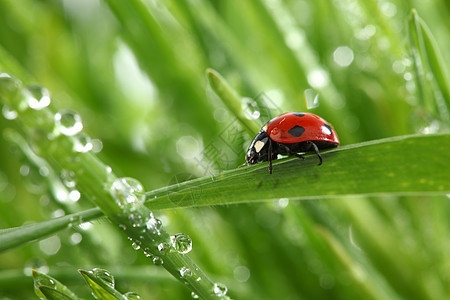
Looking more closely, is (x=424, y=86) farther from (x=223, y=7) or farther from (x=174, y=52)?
(x=223, y=7)

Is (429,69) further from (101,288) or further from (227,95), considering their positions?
(101,288)

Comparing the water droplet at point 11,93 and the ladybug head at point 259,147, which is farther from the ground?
the ladybug head at point 259,147

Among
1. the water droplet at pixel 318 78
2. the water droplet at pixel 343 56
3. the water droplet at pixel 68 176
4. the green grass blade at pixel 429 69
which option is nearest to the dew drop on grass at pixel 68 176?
the water droplet at pixel 68 176

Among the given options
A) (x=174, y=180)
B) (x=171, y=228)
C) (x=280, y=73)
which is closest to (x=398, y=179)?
(x=174, y=180)

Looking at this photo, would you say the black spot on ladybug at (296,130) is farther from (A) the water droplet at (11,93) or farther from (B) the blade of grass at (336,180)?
(A) the water droplet at (11,93)

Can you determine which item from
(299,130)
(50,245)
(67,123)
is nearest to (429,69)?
(299,130)

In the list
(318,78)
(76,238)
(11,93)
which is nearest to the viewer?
(11,93)

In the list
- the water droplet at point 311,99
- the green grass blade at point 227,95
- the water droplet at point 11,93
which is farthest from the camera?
the water droplet at point 311,99
